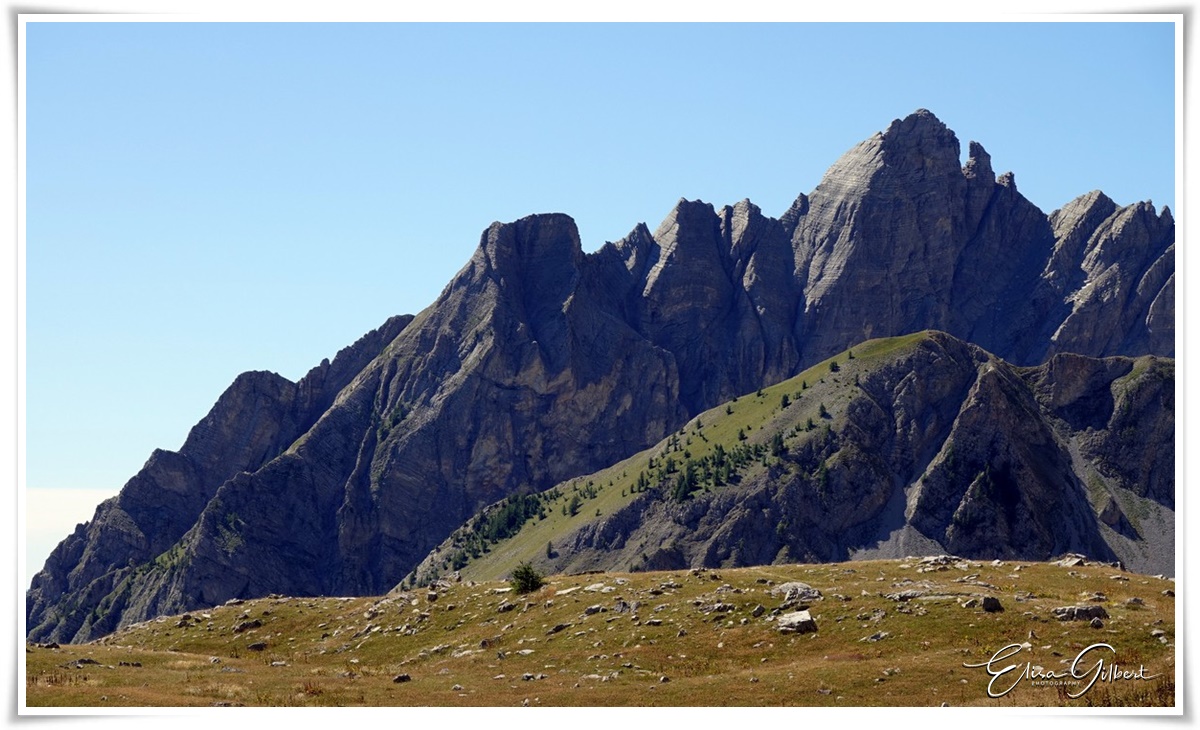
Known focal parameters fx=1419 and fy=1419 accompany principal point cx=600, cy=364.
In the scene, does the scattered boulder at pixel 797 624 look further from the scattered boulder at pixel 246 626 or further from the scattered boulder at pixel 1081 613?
the scattered boulder at pixel 246 626

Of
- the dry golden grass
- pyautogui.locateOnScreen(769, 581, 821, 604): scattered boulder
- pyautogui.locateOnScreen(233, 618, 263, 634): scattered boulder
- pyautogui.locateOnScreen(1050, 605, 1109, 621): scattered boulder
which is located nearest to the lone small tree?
the dry golden grass

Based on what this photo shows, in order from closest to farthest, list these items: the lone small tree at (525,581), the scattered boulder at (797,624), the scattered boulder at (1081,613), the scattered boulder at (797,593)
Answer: the scattered boulder at (1081,613)
the scattered boulder at (797,624)
the scattered boulder at (797,593)
the lone small tree at (525,581)

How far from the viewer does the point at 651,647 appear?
7850 cm

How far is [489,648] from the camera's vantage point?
8431 cm

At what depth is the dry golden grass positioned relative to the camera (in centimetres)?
6488

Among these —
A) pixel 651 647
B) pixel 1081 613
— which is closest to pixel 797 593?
pixel 651 647

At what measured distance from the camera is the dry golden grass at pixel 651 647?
6488 centimetres

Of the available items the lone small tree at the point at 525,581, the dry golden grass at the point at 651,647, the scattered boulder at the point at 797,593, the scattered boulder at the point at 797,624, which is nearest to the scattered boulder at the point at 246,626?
the dry golden grass at the point at 651,647

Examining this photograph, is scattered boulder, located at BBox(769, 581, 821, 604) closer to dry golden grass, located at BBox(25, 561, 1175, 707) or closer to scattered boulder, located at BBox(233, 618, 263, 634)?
dry golden grass, located at BBox(25, 561, 1175, 707)

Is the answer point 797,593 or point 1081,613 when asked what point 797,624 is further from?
point 1081,613

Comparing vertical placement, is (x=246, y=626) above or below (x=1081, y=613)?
below
